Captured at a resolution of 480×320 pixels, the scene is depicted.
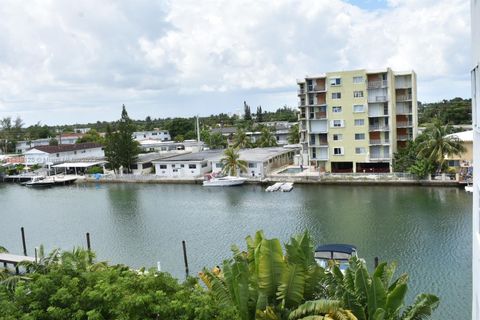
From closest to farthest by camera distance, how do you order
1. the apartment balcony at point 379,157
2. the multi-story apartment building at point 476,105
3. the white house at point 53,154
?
1. the multi-story apartment building at point 476,105
2. the apartment balcony at point 379,157
3. the white house at point 53,154

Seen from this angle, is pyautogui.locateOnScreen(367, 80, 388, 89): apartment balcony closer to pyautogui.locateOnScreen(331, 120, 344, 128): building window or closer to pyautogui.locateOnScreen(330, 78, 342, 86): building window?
pyautogui.locateOnScreen(330, 78, 342, 86): building window

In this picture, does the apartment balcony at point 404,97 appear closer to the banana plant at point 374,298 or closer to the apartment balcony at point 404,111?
the apartment balcony at point 404,111

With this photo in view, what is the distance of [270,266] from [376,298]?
8.23ft

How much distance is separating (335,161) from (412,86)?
37.1 feet

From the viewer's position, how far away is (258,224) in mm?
32812

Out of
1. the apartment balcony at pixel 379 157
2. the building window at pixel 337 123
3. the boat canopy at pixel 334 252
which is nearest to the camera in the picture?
the boat canopy at pixel 334 252

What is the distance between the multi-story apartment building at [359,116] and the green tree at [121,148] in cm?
2450

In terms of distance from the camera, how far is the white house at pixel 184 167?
57.5 meters

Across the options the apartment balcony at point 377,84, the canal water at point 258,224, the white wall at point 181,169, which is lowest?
the canal water at point 258,224

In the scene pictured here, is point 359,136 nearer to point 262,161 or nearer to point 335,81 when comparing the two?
point 335,81

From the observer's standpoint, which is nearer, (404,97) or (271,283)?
(271,283)

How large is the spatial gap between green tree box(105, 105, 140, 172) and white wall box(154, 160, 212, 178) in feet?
17.2

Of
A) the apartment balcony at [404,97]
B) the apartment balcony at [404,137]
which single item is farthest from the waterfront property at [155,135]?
the apartment balcony at [404,97]

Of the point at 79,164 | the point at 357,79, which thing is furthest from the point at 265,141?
the point at 79,164
